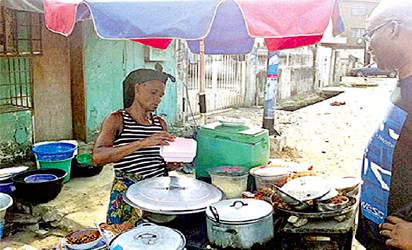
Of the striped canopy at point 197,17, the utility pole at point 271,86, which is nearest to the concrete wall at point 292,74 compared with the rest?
the utility pole at point 271,86

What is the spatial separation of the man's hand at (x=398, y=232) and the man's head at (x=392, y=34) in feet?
2.18

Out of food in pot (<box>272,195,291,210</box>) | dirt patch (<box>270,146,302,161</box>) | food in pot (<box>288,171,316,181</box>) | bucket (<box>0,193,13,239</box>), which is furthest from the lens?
dirt patch (<box>270,146,302,161</box>)

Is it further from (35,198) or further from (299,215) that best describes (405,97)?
(35,198)

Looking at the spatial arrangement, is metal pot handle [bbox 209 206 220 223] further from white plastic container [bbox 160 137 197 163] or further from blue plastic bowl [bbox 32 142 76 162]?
blue plastic bowl [bbox 32 142 76 162]

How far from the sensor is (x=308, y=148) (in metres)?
8.54

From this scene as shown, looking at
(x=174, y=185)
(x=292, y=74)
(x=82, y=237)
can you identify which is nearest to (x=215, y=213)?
(x=174, y=185)

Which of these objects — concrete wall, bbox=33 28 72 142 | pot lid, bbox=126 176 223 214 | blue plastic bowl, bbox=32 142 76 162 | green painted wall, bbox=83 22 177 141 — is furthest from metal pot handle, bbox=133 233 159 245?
green painted wall, bbox=83 22 177 141

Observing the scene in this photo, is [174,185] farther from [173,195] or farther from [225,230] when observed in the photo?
[225,230]

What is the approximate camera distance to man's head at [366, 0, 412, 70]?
176cm

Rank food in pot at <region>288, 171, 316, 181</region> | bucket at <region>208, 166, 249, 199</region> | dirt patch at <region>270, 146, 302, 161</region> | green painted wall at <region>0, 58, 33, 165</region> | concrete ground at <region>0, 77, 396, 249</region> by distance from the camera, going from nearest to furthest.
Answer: bucket at <region>208, 166, 249, 199</region> < food in pot at <region>288, 171, 316, 181</region> < concrete ground at <region>0, 77, 396, 249</region> < green painted wall at <region>0, 58, 33, 165</region> < dirt patch at <region>270, 146, 302, 161</region>

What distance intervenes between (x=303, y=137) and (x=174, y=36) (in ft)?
23.8

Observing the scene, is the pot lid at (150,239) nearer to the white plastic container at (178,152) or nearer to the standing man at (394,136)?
the white plastic container at (178,152)

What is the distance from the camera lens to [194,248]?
91.0 inches

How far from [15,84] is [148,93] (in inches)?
159
